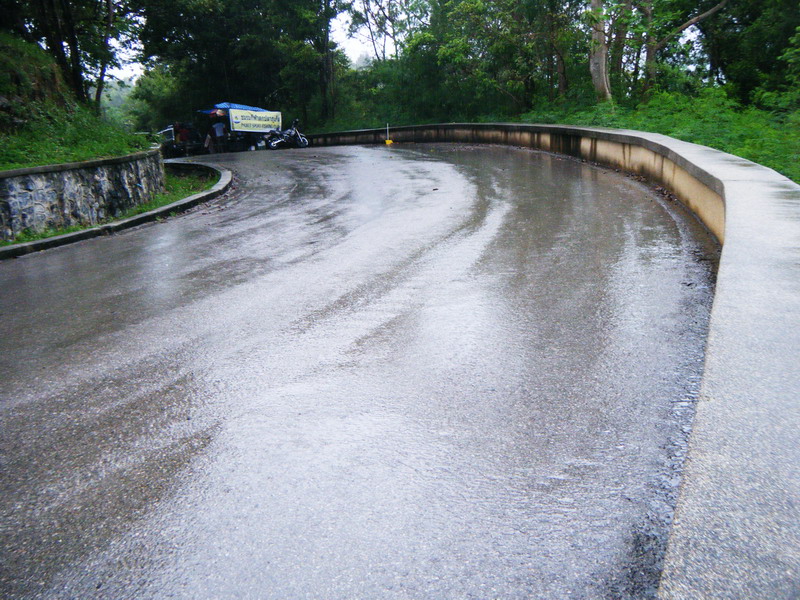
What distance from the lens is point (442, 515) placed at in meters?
2.80

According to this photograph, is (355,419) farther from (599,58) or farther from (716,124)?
(599,58)

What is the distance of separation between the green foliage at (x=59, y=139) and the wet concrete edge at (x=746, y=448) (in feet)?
34.2

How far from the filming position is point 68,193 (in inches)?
428

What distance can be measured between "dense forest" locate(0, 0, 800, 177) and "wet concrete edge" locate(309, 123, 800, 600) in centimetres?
693

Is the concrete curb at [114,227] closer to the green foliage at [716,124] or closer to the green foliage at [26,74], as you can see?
the green foliage at [26,74]

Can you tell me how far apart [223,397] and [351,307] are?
1.89m

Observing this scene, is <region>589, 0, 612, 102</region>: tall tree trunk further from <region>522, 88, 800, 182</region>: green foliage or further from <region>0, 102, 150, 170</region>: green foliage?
<region>0, 102, 150, 170</region>: green foliage

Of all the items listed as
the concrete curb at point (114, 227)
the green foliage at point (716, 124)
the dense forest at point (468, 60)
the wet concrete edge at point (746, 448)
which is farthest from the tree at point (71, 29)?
the wet concrete edge at point (746, 448)

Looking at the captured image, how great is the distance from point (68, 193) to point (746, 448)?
11049mm

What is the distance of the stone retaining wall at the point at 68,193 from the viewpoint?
985 cm

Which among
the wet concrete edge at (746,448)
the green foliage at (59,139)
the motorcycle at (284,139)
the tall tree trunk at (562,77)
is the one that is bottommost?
the wet concrete edge at (746,448)

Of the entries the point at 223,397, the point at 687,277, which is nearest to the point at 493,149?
the point at 687,277

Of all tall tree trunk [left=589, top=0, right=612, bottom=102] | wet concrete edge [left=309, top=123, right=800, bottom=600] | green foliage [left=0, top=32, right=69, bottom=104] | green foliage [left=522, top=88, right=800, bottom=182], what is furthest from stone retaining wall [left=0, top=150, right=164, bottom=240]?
tall tree trunk [left=589, top=0, right=612, bottom=102]

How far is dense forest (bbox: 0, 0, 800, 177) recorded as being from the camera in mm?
19000
